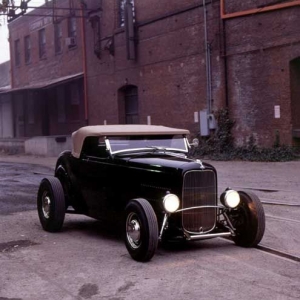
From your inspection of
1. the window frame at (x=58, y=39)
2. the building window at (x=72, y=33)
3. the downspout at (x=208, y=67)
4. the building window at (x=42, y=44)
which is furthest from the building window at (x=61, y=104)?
the downspout at (x=208, y=67)

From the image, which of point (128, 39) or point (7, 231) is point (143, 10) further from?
point (7, 231)

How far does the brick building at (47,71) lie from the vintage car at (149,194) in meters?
22.1

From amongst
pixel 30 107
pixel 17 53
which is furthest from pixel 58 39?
pixel 17 53

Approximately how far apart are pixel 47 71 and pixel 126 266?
105ft

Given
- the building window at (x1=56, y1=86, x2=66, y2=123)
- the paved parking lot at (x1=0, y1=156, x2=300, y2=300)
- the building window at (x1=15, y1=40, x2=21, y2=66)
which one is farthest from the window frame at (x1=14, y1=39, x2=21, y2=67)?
the paved parking lot at (x1=0, y1=156, x2=300, y2=300)

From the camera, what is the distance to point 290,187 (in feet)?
48.0

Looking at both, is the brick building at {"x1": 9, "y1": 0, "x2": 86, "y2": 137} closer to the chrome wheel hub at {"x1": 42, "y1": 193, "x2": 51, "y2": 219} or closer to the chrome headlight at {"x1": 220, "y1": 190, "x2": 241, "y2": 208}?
the chrome wheel hub at {"x1": 42, "y1": 193, "x2": 51, "y2": 219}

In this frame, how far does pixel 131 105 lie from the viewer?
3008 cm

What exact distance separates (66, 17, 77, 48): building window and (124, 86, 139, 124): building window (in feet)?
18.6

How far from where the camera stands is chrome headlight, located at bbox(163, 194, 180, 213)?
7.53 meters

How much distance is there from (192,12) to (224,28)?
213 cm

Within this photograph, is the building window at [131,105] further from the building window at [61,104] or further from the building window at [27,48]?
the building window at [27,48]

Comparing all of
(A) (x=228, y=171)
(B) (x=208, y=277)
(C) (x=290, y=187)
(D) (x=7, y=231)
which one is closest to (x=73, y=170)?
(D) (x=7, y=231)

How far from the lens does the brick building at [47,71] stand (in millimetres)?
34125
